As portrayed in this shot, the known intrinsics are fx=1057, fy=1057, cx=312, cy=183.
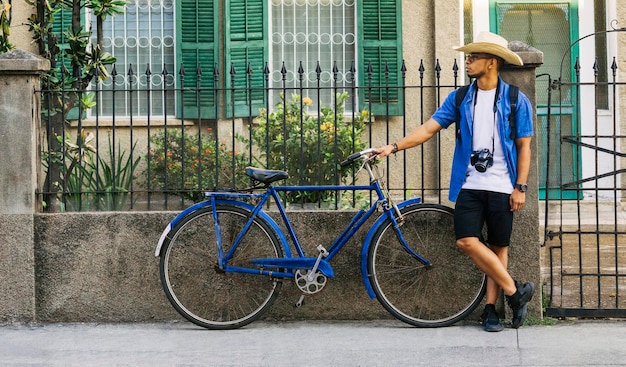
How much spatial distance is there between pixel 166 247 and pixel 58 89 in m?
1.47

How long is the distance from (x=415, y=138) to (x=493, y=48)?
74 centimetres

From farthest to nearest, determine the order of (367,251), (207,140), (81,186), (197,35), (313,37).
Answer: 1. (313,37)
2. (197,35)
3. (207,140)
4. (81,186)
5. (367,251)

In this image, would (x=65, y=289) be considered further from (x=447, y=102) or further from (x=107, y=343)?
(x=447, y=102)

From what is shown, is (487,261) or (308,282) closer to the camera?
(487,261)

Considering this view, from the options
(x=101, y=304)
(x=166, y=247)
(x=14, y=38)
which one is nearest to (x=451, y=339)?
(x=166, y=247)

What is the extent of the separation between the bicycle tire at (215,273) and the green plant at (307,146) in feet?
1.58

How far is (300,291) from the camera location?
7.17 m

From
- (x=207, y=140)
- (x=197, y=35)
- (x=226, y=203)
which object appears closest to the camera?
(x=226, y=203)

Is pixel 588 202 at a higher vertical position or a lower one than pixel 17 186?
lower

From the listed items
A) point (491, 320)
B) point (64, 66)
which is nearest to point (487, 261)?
point (491, 320)

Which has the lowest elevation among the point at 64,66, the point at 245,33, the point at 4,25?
the point at 64,66

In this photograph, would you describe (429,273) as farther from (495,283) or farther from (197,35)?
(197,35)

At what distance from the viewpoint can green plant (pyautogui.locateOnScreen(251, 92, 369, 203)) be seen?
7.36 meters

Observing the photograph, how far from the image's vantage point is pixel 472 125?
260 inches
